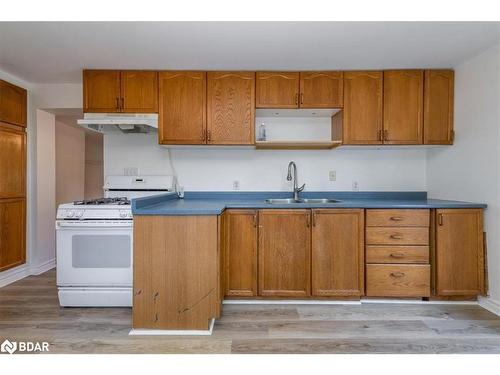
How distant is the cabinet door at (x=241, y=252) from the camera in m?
2.55

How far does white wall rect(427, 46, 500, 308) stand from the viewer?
239 centimetres

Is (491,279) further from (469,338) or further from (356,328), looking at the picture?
(356,328)

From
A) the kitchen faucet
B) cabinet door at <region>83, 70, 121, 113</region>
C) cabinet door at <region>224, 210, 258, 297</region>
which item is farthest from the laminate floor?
cabinet door at <region>83, 70, 121, 113</region>

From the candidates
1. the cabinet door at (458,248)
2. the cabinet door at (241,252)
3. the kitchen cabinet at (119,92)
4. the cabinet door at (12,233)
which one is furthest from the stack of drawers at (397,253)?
the cabinet door at (12,233)

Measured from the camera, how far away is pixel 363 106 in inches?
111

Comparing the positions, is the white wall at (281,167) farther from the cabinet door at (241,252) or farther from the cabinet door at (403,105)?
the cabinet door at (241,252)

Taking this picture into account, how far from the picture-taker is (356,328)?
2.15 meters

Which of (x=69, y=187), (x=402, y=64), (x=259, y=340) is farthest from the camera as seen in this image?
(x=69, y=187)

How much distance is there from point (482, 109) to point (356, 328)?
6.85 ft

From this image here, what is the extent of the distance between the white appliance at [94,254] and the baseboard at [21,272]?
3.60 feet

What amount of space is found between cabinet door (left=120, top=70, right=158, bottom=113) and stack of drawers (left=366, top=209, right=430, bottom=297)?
2238mm

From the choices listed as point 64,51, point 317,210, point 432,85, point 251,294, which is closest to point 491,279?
point 317,210

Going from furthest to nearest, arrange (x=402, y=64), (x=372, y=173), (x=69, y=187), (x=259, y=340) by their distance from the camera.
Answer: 1. (x=69, y=187)
2. (x=372, y=173)
3. (x=402, y=64)
4. (x=259, y=340)

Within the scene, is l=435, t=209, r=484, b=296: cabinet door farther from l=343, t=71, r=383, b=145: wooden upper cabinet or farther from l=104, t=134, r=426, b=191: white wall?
l=343, t=71, r=383, b=145: wooden upper cabinet
